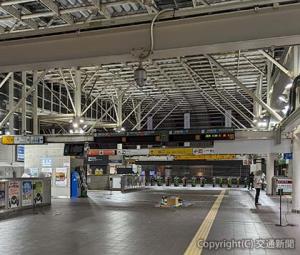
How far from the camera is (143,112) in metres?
38.4

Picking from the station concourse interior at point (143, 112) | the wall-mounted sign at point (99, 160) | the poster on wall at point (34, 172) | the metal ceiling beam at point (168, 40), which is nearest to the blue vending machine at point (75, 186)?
the station concourse interior at point (143, 112)

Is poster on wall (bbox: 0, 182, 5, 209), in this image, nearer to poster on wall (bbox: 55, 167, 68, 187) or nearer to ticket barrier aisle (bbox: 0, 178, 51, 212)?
ticket barrier aisle (bbox: 0, 178, 51, 212)

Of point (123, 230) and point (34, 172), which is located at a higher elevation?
point (34, 172)

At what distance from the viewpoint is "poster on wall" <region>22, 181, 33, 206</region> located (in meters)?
17.0

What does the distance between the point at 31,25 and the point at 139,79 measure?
7.16m

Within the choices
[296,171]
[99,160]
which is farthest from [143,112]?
[296,171]

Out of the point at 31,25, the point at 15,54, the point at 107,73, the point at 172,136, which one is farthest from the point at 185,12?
the point at 107,73

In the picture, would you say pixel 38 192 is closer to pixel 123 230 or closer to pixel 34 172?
pixel 34 172

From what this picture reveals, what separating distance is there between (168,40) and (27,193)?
13087 mm

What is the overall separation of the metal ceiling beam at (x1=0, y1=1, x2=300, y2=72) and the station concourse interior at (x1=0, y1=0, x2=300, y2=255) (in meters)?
0.02

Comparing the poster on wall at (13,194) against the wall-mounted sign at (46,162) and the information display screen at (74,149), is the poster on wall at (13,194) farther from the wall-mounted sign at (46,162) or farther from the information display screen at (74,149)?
the wall-mounted sign at (46,162)

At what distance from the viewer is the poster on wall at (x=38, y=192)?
58.9ft

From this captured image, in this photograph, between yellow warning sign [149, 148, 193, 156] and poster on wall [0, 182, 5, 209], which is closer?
poster on wall [0, 182, 5, 209]

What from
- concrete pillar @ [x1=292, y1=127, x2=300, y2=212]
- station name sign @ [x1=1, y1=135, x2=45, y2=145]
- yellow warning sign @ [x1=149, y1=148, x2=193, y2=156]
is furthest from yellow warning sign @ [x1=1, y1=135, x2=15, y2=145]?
concrete pillar @ [x1=292, y1=127, x2=300, y2=212]
